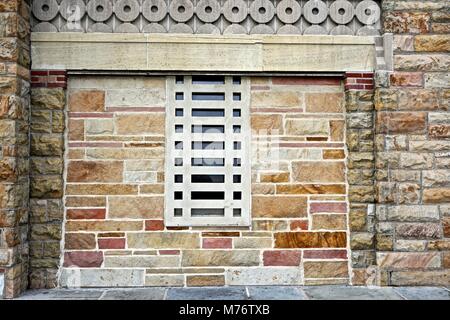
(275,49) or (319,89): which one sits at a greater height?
(275,49)

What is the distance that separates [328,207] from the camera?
4.82 m

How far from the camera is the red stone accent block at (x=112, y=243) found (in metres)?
4.71

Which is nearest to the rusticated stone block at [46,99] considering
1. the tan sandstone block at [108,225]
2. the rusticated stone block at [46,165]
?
the rusticated stone block at [46,165]

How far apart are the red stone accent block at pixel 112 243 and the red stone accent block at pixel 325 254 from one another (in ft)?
6.15

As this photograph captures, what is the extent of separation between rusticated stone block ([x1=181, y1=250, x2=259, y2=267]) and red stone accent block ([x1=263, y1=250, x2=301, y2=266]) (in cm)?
12

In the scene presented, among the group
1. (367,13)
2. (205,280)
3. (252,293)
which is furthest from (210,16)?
(252,293)

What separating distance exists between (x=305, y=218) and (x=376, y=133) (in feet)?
A: 3.71

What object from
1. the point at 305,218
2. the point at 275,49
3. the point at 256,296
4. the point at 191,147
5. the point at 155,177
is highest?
the point at 275,49

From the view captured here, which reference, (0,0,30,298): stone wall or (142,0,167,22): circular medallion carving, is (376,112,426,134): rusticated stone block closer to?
(142,0,167,22): circular medallion carving

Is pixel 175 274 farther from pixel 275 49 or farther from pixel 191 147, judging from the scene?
pixel 275 49

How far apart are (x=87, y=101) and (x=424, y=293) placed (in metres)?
3.84

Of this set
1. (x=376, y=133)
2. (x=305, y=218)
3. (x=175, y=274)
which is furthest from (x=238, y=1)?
(x=175, y=274)

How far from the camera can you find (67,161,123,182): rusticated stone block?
4754mm

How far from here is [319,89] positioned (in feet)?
16.1
